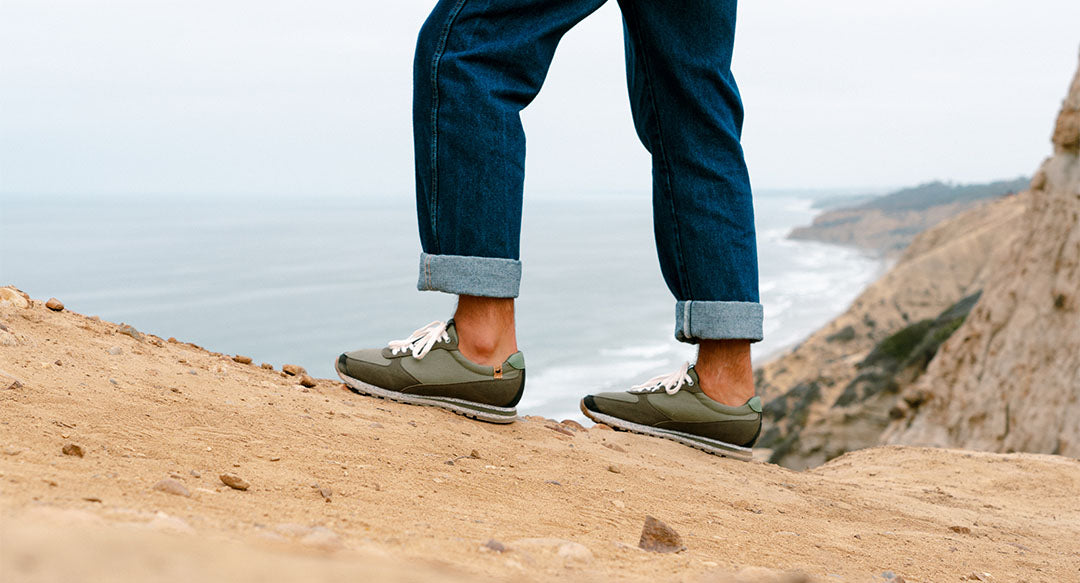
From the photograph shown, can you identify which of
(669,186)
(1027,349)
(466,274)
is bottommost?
(1027,349)

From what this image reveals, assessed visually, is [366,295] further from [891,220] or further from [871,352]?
[891,220]

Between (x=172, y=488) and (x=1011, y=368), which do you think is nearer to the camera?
(x=172, y=488)

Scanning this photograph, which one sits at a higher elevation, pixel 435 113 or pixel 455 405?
pixel 435 113

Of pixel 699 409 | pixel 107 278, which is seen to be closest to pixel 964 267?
pixel 699 409

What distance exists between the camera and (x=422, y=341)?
223 centimetres

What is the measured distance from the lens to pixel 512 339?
221cm

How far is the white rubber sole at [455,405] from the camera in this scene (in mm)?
2227

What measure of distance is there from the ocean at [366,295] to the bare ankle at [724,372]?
889 centimetres

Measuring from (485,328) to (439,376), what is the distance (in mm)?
183

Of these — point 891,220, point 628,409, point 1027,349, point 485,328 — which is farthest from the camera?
point 891,220

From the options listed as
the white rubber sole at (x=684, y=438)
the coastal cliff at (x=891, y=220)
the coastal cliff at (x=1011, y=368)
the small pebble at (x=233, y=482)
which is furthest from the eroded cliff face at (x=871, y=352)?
the coastal cliff at (x=891, y=220)

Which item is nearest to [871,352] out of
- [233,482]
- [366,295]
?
[233,482]

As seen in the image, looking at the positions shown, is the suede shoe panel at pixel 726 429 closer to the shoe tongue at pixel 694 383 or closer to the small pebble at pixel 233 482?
the shoe tongue at pixel 694 383

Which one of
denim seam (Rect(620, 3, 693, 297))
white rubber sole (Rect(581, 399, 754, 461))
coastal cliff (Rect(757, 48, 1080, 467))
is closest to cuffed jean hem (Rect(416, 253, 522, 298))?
denim seam (Rect(620, 3, 693, 297))
